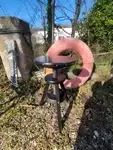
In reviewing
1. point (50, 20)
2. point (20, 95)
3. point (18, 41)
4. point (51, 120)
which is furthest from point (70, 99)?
point (50, 20)

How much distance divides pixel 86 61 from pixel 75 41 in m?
0.43

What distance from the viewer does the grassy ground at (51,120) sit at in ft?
10.2

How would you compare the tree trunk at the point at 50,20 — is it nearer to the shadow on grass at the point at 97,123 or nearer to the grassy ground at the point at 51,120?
the grassy ground at the point at 51,120

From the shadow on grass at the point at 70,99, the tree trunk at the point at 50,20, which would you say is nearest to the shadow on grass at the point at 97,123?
the shadow on grass at the point at 70,99

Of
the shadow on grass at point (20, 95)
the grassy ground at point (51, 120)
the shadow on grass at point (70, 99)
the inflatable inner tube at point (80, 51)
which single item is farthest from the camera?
the inflatable inner tube at point (80, 51)

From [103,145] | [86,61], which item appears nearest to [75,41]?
[86,61]

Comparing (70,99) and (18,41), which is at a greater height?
(18,41)

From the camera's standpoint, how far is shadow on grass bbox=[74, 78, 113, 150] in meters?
3.17

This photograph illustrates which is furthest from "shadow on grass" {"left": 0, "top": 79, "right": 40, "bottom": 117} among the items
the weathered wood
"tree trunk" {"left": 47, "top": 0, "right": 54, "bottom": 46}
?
"tree trunk" {"left": 47, "top": 0, "right": 54, "bottom": 46}

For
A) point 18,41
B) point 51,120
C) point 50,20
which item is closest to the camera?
point 51,120

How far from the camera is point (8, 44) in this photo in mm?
4156

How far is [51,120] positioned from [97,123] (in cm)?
71

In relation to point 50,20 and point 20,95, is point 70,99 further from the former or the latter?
point 50,20

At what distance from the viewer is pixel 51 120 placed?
3.48 meters
